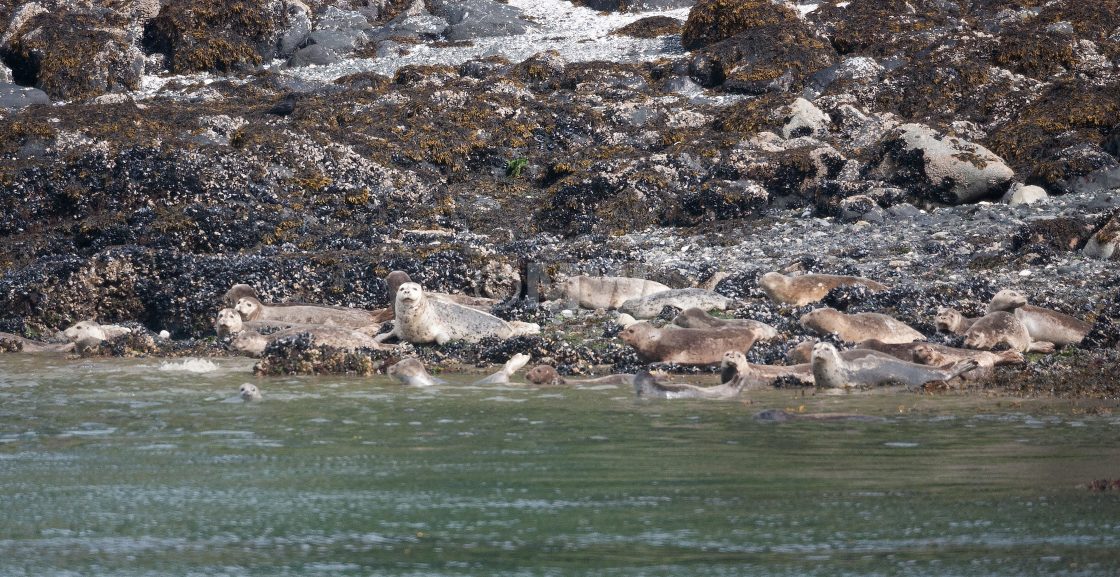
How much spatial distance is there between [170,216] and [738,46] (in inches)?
454

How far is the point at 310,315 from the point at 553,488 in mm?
8457

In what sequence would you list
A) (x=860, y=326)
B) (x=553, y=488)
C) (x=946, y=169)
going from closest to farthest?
(x=553, y=488), (x=860, y=326), (x=946, y=169)

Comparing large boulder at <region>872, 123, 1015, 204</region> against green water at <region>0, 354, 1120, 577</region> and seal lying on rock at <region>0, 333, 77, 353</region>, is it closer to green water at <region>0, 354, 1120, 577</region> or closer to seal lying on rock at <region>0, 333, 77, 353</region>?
green water at <region>0, 354, 1120, 577</region>

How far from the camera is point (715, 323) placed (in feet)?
36.9

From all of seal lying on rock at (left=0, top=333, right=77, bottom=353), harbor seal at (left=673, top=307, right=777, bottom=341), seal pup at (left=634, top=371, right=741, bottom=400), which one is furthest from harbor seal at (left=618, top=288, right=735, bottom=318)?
seal lying on rock at (left=0, top=333, right=77, bottom=353)

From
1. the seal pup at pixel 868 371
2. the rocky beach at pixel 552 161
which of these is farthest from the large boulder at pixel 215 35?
the seal pup at pixel 868 371

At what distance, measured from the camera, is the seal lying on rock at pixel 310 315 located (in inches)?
509

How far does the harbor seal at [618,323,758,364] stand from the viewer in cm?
1027

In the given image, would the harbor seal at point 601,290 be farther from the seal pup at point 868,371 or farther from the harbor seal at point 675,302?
the seal pup at point 868,371

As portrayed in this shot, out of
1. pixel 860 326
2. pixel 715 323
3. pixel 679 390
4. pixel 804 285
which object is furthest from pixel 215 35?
pixel 679 390

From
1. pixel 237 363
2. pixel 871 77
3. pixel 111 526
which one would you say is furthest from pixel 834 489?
pixel 871 77

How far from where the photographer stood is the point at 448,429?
6945 mm

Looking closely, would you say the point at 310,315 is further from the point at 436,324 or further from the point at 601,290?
the point at 601,290

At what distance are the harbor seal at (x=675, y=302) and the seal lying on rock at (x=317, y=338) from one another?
9.03 feet
